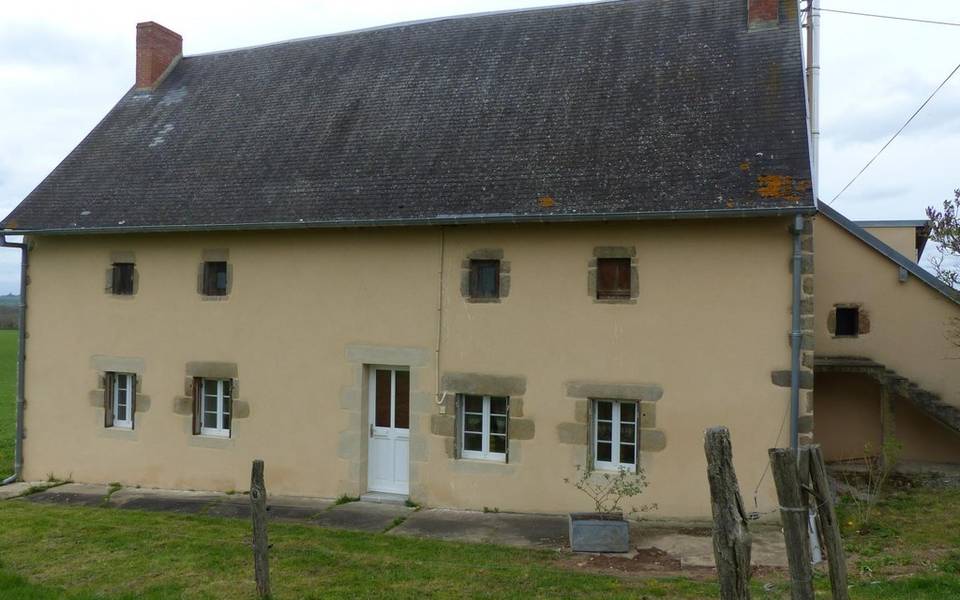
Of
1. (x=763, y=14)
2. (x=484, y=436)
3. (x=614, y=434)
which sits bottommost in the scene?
(x=484, y=436)

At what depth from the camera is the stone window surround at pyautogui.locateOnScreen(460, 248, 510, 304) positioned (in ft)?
30.3

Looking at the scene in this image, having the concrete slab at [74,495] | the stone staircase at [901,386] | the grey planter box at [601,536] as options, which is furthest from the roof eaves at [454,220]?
the stone staircase at [901,386]

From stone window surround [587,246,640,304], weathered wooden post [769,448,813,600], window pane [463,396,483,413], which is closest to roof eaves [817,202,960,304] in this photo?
stone window surround [587,246,640,304]

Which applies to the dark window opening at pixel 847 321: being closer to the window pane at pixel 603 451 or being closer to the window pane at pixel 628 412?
the window pane at pixel 628 412

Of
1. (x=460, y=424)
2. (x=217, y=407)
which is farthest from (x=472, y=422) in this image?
(x=217, y=407)

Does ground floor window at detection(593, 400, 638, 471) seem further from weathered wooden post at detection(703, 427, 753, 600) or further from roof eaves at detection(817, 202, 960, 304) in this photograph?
roof eaves at detection(817, 202, 960, 304)

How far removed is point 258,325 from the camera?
10391mm

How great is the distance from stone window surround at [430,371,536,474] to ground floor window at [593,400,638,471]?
791 millimetres

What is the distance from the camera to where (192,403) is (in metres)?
10.7

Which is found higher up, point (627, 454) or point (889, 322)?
point (889, 322)

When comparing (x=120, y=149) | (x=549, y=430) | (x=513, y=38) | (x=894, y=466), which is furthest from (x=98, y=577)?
(x=894, y=466)

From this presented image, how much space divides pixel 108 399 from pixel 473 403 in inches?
230

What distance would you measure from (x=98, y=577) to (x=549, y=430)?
16.2 ft

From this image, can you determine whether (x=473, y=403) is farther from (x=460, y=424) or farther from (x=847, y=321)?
(x=847, y=321)
